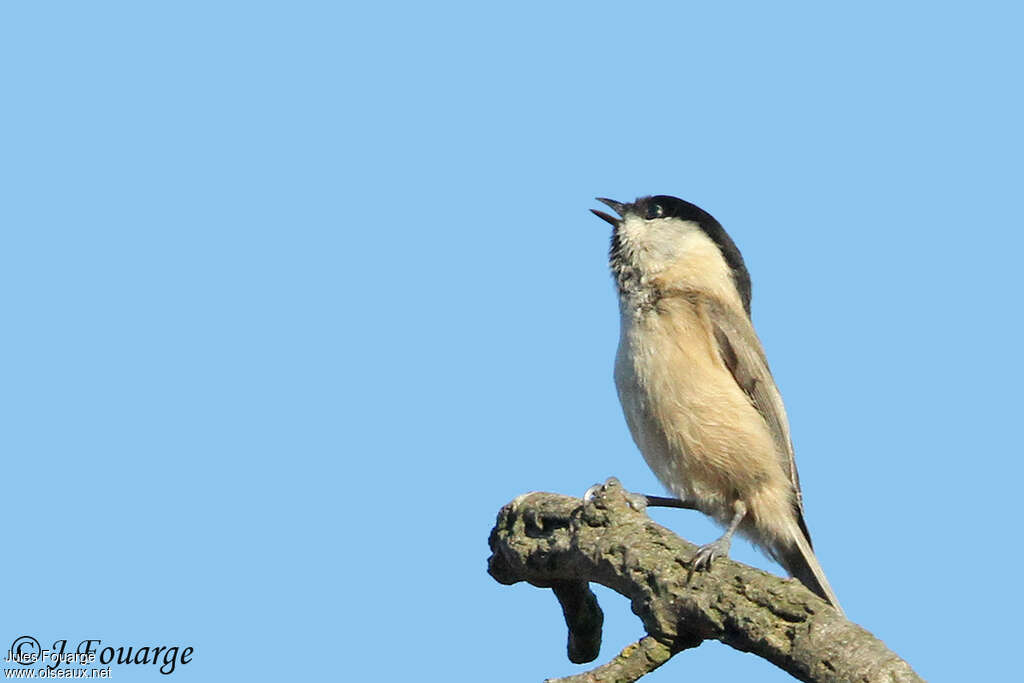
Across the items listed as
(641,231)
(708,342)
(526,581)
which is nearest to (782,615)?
(526,581)

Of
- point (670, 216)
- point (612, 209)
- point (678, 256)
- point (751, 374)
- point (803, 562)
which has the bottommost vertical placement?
point (803, 562)

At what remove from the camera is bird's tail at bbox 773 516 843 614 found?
7676 millimetres

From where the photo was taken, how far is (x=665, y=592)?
5.90 m

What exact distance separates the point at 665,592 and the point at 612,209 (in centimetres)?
397

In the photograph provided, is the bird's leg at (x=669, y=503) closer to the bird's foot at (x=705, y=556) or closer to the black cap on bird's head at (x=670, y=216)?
the black cap on bird's head at (x=670, y=216)

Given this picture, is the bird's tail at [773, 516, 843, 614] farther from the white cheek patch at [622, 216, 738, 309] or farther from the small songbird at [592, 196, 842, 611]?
the white cheek patch at [622, 216, 738, 309]

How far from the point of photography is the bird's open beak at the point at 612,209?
9000 millimetres

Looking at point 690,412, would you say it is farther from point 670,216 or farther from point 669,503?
point 670,216

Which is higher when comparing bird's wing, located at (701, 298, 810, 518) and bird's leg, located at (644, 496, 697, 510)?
bird's wing, located at (701, 298, 810, 518)

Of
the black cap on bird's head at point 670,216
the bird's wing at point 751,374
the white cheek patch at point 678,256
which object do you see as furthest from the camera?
the black cap on bird's head at point 670,216

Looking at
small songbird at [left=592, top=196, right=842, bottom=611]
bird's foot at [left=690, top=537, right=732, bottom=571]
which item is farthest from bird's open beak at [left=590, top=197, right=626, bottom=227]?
bird's foot at [left=690, top=537, right=732, bottom=571]

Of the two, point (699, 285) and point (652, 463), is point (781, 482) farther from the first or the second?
point (699, 285)

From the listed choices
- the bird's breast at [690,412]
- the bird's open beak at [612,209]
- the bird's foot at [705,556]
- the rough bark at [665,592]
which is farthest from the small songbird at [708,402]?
the bird's foot at [705,556]

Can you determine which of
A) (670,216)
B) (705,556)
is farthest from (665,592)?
(670,216)
